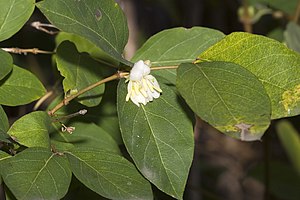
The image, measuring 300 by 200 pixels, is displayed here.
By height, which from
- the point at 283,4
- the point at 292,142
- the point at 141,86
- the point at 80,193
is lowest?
the point at 292,142

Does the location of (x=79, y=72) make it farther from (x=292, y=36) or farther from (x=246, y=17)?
(x=246, y=17)

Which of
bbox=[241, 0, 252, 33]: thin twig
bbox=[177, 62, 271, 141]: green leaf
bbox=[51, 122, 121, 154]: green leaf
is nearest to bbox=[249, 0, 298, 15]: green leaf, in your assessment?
bbox=[241, 0, 252, 33]: thin twig

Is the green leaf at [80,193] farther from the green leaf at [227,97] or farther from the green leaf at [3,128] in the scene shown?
the green leaf at [227,97]

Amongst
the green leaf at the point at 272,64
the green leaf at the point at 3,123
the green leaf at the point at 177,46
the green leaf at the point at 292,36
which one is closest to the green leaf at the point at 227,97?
the green leaf at the point at 272,64

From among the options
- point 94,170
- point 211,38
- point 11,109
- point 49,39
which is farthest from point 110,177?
point 49,39

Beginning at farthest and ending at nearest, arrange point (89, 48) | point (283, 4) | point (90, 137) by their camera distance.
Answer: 1. point (283, 4)
2. point (89, 48)
3. point (90, 137)

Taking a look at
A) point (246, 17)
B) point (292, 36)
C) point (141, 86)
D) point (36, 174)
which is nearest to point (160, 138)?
point (141, 86)
